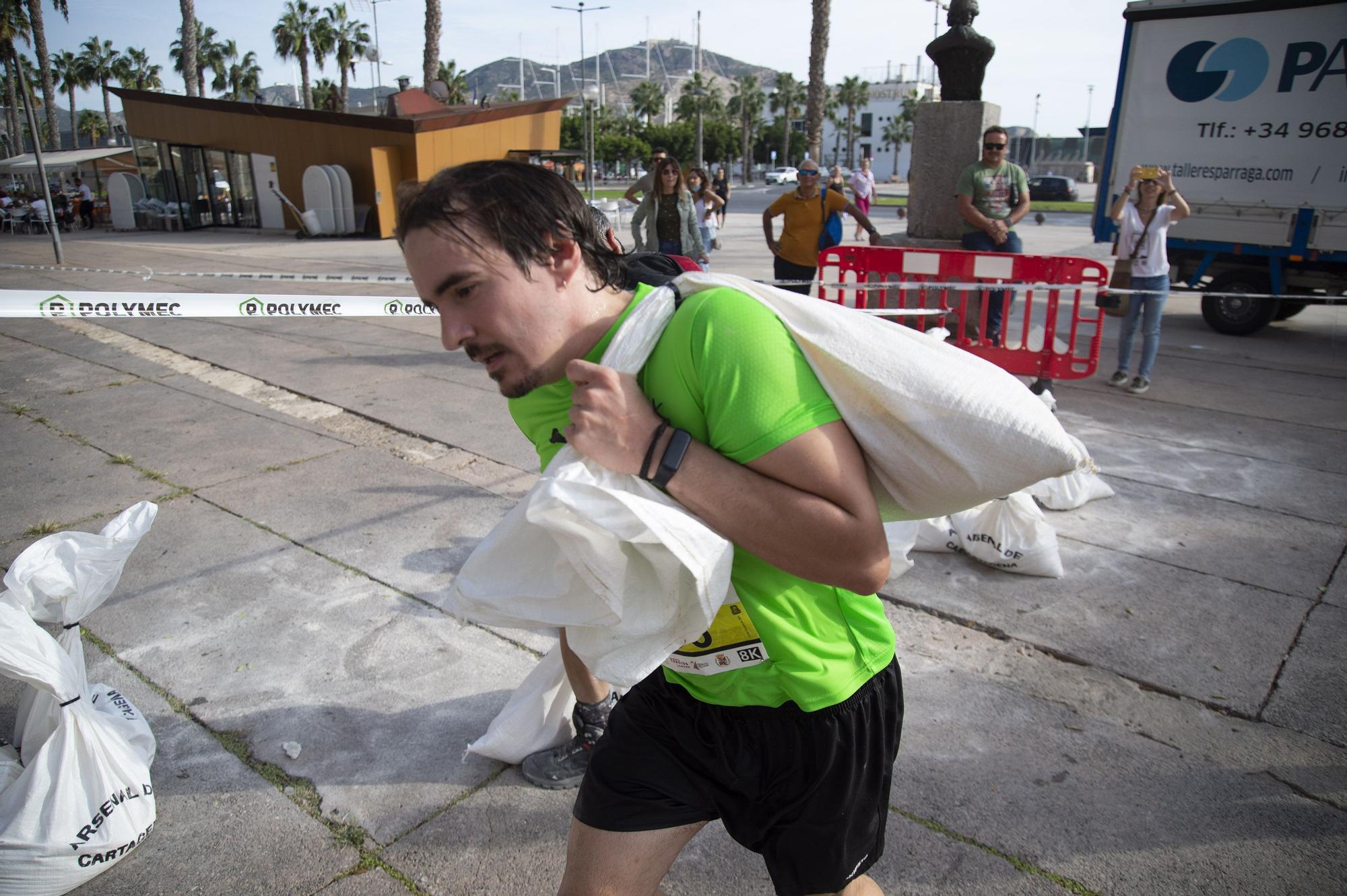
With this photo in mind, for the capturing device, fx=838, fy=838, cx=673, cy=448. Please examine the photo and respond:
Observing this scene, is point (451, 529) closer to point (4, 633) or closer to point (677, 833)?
point (4, 633)

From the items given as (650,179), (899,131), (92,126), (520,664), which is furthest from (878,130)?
(520,664)

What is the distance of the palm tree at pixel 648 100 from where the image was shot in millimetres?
104938

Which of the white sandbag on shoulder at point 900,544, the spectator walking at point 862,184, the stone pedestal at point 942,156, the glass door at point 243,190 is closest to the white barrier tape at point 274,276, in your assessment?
the white sandbag on shoulder at point 900,544

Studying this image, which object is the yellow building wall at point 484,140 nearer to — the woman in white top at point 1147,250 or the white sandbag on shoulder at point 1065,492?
the woman in white top at point 1147,250

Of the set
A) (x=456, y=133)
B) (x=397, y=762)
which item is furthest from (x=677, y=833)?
(x=456, y=133)

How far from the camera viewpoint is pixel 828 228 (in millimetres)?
8062

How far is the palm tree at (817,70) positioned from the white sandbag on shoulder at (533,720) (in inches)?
779

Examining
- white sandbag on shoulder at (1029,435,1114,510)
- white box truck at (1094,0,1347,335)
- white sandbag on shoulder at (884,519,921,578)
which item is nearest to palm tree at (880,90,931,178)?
white box truck at (1094,0,1347,335)

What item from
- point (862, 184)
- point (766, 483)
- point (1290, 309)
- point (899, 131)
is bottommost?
point (1290, 309)

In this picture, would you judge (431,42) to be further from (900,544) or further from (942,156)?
(900,544)

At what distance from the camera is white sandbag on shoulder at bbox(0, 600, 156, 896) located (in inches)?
81.4

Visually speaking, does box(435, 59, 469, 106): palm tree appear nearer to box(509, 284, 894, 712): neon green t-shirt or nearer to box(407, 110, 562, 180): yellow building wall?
box(407, 110, 562, 180): yellow building wall

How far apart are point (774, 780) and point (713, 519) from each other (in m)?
0.61

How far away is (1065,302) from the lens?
11594 mm
